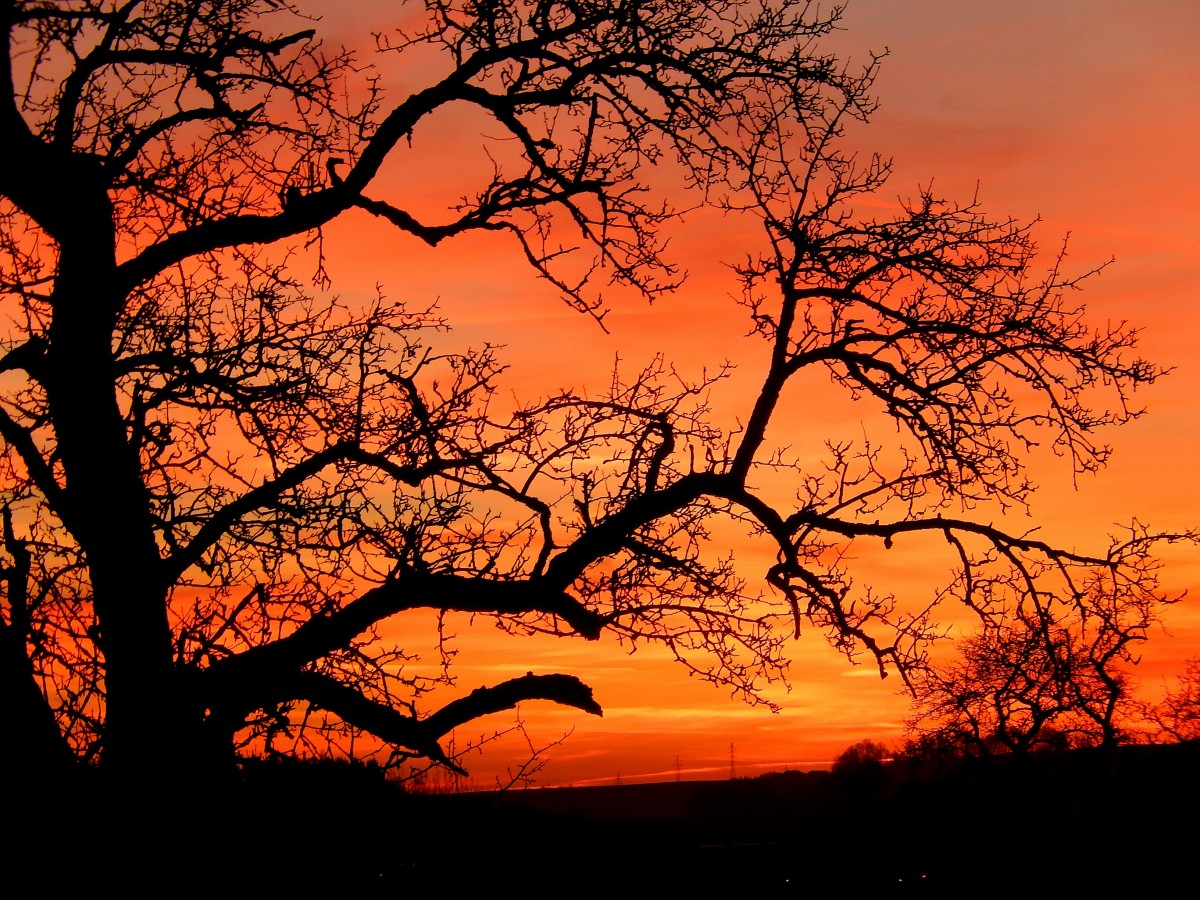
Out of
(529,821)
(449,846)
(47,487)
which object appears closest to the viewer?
(47,487)

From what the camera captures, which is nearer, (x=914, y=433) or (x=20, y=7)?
(x=20, y=7)

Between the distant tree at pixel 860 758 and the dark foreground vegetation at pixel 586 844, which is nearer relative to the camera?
the dark foreground vegetation at pixel 586 844

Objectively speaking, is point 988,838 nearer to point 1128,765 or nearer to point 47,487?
point 1128,765

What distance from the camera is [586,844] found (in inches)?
547

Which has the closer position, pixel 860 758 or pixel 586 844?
pixel 586 844

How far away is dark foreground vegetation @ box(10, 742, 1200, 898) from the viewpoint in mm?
6203

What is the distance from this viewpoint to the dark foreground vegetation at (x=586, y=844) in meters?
6.20

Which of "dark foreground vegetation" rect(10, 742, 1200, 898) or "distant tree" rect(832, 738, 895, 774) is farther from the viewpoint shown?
"distant tree" rect(832, 738, 895, 774)

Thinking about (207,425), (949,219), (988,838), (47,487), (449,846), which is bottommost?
(988,838)

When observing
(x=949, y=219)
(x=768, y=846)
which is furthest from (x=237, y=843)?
(x=768, y=846)

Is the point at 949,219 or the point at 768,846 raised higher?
the point at 949,219

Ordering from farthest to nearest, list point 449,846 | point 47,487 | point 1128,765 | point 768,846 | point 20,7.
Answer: point 1128,765 → point 768,846 → point 449,846 → point 47,487 → point 20,7

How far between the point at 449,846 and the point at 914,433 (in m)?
4.57

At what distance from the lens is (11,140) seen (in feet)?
21.5
